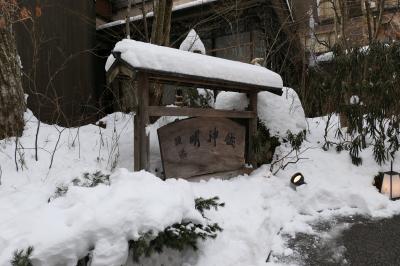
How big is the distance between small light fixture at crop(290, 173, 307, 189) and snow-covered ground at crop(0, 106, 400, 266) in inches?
3.9

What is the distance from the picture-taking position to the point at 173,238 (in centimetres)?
304

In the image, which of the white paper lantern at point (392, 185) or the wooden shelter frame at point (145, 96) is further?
the white paper lantern at point (392, 185)

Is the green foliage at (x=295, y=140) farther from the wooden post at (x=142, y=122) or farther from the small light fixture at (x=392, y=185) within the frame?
the wooden post at (x=142, y=122)

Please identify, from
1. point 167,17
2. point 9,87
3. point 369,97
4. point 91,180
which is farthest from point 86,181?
point 369,97

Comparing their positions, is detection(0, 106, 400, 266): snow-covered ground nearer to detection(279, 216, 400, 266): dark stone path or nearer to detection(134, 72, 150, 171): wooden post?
detection(279, 216, 400, 266): dark stone path

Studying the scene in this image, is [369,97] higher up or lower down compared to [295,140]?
higher up

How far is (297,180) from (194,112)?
2132mm

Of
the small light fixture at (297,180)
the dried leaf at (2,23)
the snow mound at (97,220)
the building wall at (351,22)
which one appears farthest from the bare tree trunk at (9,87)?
the building wall at (351,22)

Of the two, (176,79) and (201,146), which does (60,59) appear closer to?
(176,79)

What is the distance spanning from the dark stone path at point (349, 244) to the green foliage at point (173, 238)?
1036 mm

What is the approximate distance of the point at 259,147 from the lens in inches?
252

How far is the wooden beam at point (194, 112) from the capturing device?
482 centimetres

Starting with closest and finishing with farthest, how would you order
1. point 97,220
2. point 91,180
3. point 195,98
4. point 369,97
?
point 97,220
point 91,180
point 369,97
point 195,98

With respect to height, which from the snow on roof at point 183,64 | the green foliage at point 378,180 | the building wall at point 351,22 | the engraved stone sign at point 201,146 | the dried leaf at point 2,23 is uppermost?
the building wall at point 351,22
